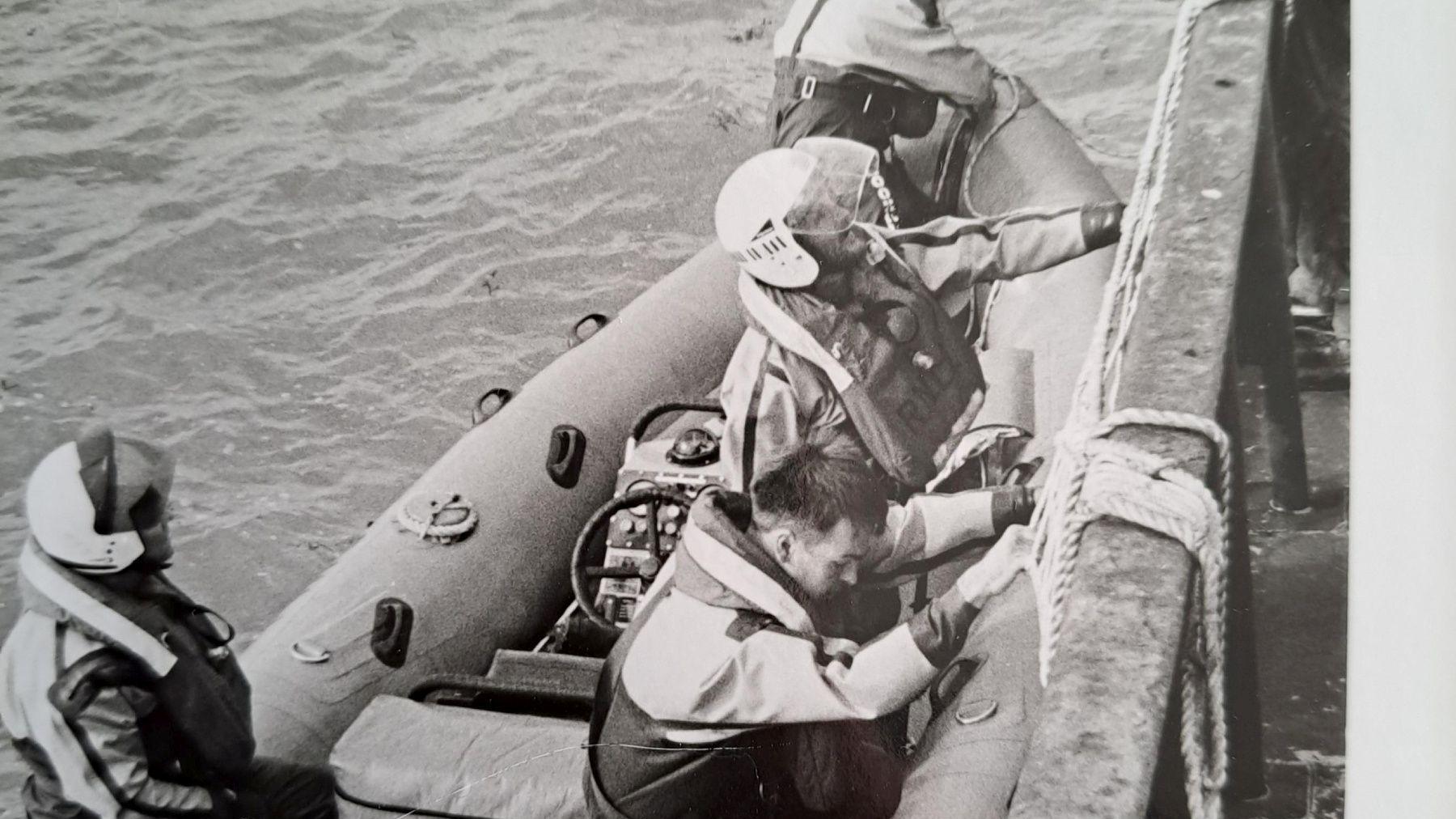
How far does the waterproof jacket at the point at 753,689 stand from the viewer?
151 centimetres

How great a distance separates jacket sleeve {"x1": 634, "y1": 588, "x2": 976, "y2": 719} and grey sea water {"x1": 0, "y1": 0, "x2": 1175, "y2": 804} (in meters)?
0.64

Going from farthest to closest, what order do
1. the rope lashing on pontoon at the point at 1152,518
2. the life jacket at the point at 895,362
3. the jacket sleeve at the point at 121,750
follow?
the life jacket at the point at 895,362, the jacket sleeve at the point at 121,750, the rope lashing on pontoon at the point at 1152,518

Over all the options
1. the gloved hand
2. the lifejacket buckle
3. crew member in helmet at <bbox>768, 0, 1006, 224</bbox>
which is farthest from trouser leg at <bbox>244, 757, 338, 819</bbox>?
the lifejacket buckle

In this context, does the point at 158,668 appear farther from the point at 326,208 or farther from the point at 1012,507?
the point at 1012,507

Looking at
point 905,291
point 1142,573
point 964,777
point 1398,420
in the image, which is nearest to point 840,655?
point 964,777

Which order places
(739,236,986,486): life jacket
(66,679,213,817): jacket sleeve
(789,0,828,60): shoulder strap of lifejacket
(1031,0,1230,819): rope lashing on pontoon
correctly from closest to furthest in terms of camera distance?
(1031,0,1230,819): rope lashing on pontoon < (66,679,213,817): jacket sleeve < (739,236,986,486): life jacket < (789,0,828,60): shoulder strap of lifejacket

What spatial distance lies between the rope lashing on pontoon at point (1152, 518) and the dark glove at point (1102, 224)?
13 cm

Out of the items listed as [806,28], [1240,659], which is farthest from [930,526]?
[806,28]

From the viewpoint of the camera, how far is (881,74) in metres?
1.70

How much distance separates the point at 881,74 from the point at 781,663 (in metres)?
0.90

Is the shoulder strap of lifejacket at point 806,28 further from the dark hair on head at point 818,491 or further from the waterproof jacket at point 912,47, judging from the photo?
the dark hair on head at point 818,491

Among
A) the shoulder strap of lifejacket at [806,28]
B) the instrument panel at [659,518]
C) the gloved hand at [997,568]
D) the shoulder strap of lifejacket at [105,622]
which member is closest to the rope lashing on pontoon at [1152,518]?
the gloved hand at [997,568]

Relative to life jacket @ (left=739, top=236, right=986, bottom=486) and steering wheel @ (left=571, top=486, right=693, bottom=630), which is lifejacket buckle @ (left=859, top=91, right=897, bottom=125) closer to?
life jacket @ (left=739, top=236, right=986, bottom=486)

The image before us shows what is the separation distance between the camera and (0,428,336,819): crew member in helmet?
1.50 meters
